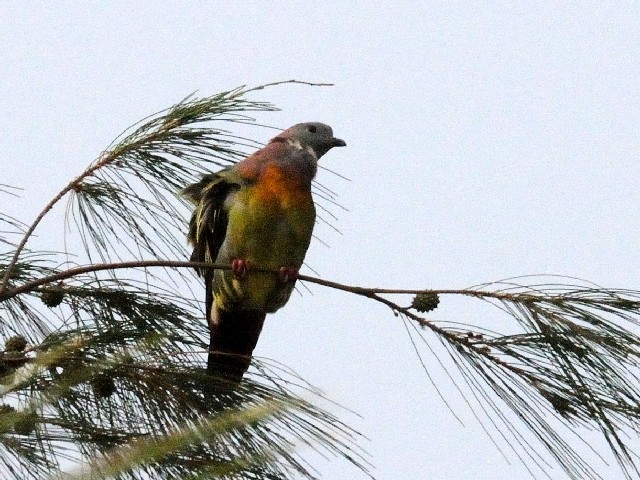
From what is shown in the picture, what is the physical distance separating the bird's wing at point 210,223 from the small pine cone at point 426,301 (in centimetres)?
126

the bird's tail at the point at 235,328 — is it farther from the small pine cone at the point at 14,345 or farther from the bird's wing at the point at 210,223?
the small pine cone at the point at 14,345

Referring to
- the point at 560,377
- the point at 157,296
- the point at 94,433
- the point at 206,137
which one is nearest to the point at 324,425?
the point at 94,433

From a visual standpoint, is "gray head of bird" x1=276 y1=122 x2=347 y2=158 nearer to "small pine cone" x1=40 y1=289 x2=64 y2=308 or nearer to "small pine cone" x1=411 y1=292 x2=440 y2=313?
"small pine cone" x1=40 y1=289 x2=64 y2=308

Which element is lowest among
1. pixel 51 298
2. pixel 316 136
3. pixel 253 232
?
pixel 51 298

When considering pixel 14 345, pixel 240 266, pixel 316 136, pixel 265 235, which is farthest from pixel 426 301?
pixel 316 136

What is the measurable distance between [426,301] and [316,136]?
2186 mm

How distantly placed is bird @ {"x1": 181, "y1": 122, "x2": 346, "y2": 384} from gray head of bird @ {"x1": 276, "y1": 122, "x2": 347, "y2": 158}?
461mm

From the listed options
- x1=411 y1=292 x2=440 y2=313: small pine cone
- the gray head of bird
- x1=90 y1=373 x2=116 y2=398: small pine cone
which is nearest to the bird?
the gray head of bird

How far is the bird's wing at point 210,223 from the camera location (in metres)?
3.77

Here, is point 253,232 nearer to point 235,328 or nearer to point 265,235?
point 265,235

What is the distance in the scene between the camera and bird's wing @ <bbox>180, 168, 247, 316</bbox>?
3768 millimetres

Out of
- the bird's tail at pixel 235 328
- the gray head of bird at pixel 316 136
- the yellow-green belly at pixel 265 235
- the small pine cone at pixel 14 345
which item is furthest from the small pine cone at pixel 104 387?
the gray head of bird at pixel 316 136

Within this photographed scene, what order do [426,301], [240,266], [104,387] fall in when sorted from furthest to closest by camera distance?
[240,266] → [426,301] → [104,387]

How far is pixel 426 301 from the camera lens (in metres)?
2.52
